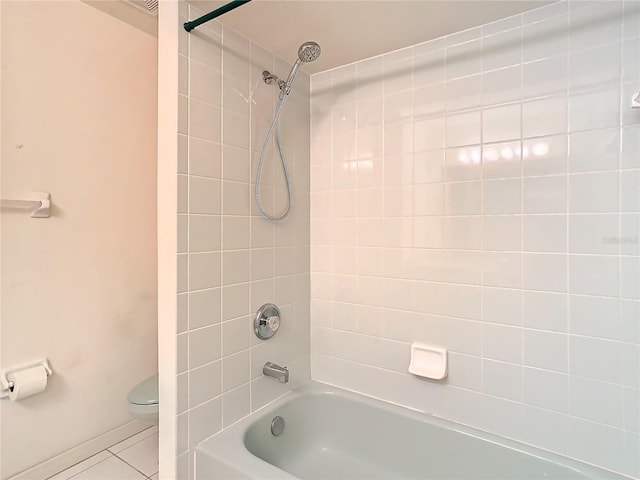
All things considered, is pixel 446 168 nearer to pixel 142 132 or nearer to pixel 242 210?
pixel 242 210

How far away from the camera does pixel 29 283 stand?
1.55m

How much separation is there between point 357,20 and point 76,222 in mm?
1623

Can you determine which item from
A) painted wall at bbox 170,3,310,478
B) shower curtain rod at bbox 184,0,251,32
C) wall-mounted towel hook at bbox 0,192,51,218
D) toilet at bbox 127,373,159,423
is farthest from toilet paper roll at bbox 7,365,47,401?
shower curtain rod at bbox 184,0,251,32

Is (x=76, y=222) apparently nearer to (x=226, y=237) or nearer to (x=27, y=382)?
(x=27, y=382)

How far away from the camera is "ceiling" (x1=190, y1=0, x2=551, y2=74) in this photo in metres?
1.27

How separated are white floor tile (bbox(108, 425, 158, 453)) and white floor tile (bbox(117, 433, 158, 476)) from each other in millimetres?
32

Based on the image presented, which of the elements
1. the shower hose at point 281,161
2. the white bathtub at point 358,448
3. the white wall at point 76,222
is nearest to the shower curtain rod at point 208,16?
the shower hose at point 281,161

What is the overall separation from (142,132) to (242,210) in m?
1.01

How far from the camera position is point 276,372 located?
5.01 ft

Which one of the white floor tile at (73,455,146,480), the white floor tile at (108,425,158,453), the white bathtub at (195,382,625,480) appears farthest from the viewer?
the white floor tile at (108,425,158,453)

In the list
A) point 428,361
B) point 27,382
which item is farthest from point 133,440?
point 428,361

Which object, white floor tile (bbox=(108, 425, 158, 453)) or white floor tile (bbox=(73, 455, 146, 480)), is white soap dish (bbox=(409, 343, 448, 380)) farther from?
white floor tile (bbox=(108, 425, 158, 453))

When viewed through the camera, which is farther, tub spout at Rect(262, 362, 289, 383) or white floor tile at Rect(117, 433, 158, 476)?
white floor tile at Rect(117, 433, 158, 476)

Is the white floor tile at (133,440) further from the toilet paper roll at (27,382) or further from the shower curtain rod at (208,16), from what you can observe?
the shower curtain rod at (208,16)
